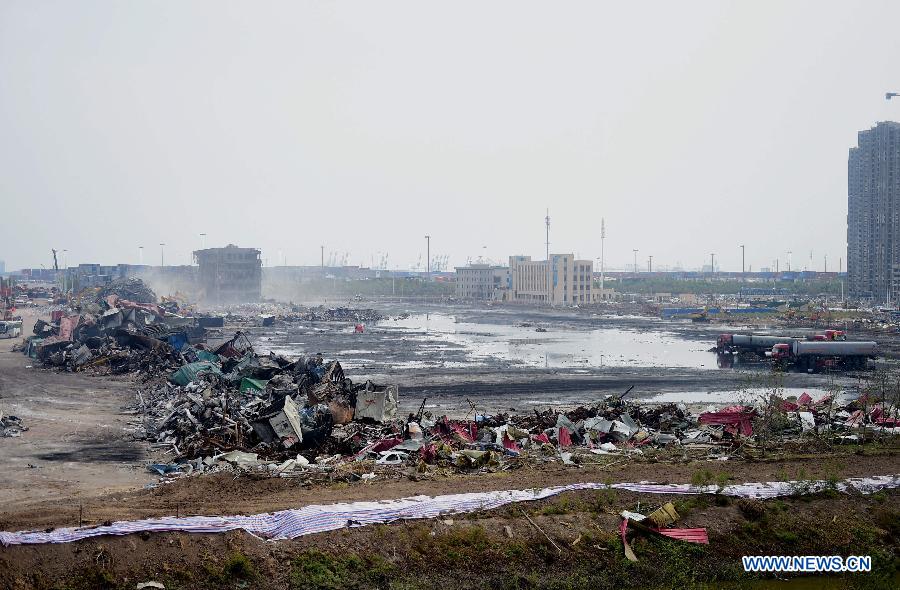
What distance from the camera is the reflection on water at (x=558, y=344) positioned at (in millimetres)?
43469

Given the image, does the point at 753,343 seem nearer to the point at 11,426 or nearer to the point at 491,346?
the point at 491,346

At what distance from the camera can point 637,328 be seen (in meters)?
72.1

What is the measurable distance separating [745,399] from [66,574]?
24.5 meters

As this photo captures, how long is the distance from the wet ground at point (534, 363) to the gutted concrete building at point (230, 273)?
141ft

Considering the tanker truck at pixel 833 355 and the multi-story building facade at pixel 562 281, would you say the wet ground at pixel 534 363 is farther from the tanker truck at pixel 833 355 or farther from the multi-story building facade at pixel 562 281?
the multi-story building facade at pixel 562 281

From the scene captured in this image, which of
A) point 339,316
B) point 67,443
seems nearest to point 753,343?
point 67,443

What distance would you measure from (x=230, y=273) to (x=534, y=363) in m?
81.2

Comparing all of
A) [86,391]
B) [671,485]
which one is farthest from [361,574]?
[86,391]

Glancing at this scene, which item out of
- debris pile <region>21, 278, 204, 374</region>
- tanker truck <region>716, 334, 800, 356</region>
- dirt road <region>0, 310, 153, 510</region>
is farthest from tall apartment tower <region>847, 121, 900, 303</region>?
dirt road <region>0, 310, 153, 510</region>

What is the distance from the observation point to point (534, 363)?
4203 cm

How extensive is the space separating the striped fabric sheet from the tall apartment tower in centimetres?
10918

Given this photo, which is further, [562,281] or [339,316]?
[562,281]

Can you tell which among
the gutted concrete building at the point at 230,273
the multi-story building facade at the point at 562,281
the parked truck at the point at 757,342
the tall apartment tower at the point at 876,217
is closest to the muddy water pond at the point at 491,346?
the parked truck at the point at 757,342

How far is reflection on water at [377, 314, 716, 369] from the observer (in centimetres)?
4347
